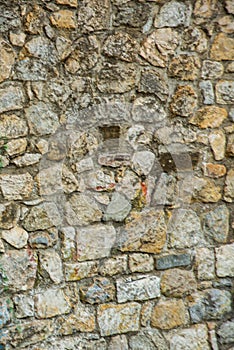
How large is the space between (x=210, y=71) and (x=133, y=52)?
481mm

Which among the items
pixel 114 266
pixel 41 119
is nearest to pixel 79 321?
pixel 114 266

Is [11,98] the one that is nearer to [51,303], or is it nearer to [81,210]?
[81,210]

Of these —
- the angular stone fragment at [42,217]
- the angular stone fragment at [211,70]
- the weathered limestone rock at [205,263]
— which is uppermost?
the angular stone fragment at [211,70]

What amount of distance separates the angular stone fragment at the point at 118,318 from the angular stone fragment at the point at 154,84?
4.03 ft

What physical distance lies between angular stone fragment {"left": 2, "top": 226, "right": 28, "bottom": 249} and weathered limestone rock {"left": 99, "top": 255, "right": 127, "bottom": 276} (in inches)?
18.9

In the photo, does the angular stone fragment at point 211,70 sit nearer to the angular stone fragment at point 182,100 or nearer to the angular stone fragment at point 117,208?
the angular stone fragment at point 182,100

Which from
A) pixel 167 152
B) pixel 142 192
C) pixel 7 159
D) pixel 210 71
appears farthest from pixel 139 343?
pixel 210 71

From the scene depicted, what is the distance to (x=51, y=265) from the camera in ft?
9.80

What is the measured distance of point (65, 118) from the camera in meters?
2.96

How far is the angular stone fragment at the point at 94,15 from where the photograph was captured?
9.62 feet

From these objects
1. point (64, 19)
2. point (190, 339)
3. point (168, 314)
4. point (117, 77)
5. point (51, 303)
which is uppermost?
point (64, 19)

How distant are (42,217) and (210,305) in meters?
1.18

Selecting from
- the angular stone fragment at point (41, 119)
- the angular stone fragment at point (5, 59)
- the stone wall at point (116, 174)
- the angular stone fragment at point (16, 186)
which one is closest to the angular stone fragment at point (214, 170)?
the stone wall at point (116, 174)

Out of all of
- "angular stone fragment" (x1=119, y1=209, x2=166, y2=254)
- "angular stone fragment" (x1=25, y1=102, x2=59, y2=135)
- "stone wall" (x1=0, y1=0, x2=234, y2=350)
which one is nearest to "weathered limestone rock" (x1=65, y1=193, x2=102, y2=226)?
"stone wall" (x1=0, y1=0, x2=234, y2=350)
